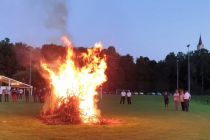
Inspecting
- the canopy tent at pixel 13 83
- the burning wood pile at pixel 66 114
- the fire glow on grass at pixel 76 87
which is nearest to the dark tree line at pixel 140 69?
the canopy tent at pixel 13 83

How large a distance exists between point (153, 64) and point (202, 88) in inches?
960

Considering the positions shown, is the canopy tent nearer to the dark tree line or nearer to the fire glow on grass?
the dark tree line

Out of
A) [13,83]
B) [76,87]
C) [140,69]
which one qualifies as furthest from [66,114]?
[140,69]

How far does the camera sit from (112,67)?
13550 centimetres

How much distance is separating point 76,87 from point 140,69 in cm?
12189

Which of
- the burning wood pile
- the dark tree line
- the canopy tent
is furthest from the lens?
the dark tree line

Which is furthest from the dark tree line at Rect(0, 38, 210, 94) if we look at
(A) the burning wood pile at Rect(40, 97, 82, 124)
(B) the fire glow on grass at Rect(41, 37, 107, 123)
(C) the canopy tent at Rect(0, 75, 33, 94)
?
(A) the burning wood pile at Rect(40, 97, 82, 124)

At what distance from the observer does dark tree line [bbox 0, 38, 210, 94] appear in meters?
131

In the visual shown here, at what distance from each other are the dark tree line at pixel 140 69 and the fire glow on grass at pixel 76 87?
9124cm

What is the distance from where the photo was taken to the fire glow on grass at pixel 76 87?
2777 centimetres

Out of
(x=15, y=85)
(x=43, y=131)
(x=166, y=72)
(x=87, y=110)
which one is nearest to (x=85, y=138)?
(x=43, y=131)

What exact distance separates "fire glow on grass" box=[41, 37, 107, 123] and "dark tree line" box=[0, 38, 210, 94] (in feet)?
299

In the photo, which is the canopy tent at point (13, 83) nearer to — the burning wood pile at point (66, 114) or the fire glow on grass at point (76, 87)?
the fire glow on grass at point (76, 87)

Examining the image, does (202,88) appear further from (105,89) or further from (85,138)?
(85,138)
